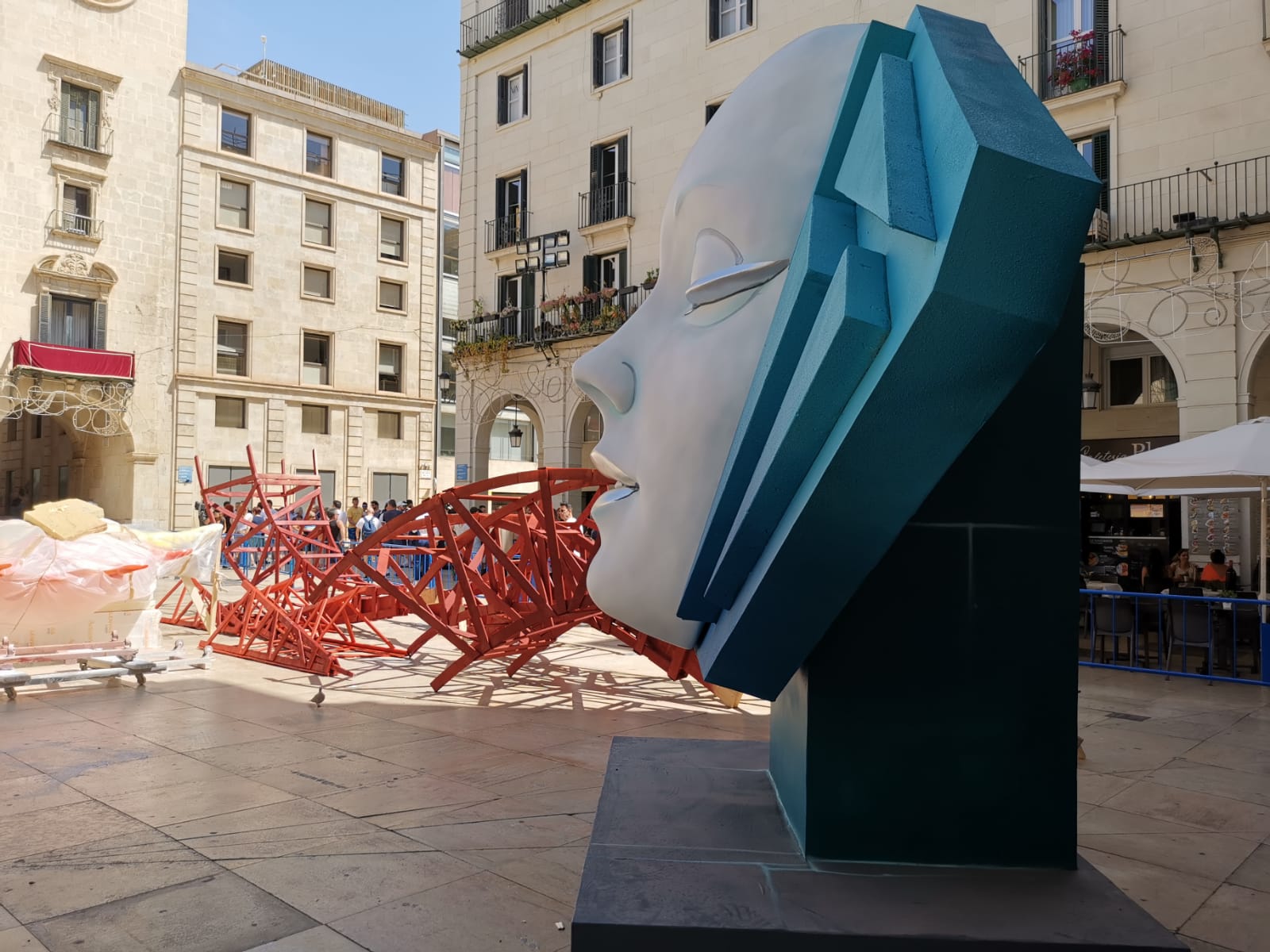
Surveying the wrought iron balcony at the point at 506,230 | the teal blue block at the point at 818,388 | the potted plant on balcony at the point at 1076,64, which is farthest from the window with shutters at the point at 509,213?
the teal blue block at the point at 818,388

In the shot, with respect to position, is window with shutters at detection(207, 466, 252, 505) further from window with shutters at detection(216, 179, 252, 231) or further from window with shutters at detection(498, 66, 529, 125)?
window with shutters at detection(498, 66, 529, 125)

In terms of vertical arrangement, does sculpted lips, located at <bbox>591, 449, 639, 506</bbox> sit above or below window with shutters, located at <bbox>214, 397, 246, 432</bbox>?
below

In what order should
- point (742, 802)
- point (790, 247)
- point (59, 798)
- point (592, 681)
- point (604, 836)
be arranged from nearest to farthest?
point (790, 247) < point (604, 836) < point (742, 802) < point (59, 798) < point (592, 681)

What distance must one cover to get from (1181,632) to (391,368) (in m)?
30.6

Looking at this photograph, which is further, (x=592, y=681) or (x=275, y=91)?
(x=275, y=91)

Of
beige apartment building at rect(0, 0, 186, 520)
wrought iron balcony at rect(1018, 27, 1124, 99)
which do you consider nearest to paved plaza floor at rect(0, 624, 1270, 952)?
wrought iron balcony at rect(1018, 27, 1124, 99)

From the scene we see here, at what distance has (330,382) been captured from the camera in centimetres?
3450

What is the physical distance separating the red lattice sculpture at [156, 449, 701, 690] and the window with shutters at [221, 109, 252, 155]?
24013 mm

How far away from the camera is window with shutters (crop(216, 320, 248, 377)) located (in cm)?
3216

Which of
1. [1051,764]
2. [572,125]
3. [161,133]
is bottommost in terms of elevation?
[1051,764]

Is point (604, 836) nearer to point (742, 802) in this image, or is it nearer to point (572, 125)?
point (742, 802)

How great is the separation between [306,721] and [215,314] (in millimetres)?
27533

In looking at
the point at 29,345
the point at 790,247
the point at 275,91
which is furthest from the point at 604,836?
the point at 275,91

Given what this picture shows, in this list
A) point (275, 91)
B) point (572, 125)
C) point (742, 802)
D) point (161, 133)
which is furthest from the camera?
point (275, 91)
